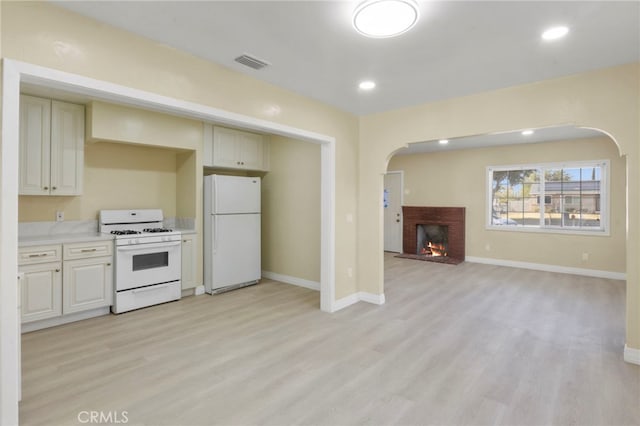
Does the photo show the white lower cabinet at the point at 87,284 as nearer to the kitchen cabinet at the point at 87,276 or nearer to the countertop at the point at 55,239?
the kitchen cabinet at the point at 87,276

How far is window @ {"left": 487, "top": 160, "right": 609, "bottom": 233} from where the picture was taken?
6027 millimetres

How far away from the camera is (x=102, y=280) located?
3.82m

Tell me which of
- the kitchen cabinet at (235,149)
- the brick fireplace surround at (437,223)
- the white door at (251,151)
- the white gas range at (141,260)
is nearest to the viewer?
the white gas range at (141,260)

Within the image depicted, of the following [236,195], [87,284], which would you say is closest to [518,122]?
[236,195]

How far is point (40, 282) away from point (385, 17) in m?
4.02

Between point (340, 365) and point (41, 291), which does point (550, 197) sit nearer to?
point (340, 365)

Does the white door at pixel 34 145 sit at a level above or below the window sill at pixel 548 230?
above

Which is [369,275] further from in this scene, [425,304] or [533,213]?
[533,213]

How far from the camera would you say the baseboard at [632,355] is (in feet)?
9.04

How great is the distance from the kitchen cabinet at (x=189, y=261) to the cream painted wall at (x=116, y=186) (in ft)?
2.26

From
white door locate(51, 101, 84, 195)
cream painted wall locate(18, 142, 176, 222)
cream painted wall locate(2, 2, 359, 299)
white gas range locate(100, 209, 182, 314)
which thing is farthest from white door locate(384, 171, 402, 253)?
white door locate(51, 101, 84, 195)

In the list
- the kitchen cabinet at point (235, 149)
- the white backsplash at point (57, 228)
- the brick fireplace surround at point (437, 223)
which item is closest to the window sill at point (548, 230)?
the brick fireplace surround at point (437, 223)

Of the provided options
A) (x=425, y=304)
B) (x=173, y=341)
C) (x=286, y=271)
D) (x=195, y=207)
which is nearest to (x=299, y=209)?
(x=286, y=271)

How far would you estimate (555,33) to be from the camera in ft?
7.55
